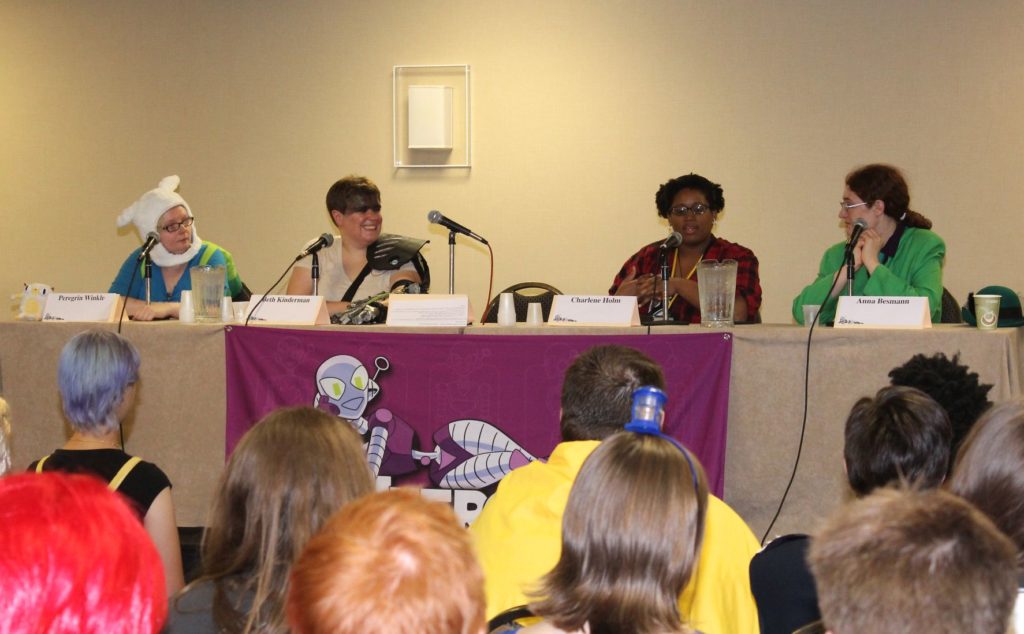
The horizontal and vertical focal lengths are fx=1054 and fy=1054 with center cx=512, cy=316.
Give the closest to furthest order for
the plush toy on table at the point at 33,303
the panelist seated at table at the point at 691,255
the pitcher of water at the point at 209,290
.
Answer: the pitcher of water at the point at 209,290 < the plush toy on table at the point at 33,303 < the panelist seated at table at the point at 691,255

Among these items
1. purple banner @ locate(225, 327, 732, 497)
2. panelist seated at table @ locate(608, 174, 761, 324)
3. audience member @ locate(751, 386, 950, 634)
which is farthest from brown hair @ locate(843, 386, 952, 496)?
panelist seated at table @ locate(608, 174, 761, 324)

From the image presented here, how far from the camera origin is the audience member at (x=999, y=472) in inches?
58.4

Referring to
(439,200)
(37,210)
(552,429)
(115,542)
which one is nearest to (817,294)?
(552,429)

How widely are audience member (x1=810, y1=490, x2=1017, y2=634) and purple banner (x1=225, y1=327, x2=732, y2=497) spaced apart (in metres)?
2.22

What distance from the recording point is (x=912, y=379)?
221 centimetres

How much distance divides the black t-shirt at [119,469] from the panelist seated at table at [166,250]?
184 cm

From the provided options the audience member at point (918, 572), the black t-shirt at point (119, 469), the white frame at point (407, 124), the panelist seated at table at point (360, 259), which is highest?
the white frame at point (407, 124)

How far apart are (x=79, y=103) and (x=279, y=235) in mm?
1353

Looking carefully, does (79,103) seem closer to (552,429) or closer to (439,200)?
(439,200)

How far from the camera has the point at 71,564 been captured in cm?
79

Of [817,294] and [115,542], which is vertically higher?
[817,294]

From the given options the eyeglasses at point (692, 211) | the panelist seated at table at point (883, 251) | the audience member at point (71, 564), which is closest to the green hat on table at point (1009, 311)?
the panelist seated at table at point (883, 251)

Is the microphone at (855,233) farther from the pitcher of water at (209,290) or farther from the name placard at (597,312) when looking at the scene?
the pitcher of water at (209,290)

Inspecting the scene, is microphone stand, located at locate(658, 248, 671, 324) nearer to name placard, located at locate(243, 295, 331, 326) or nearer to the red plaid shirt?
the red plaid shirt
